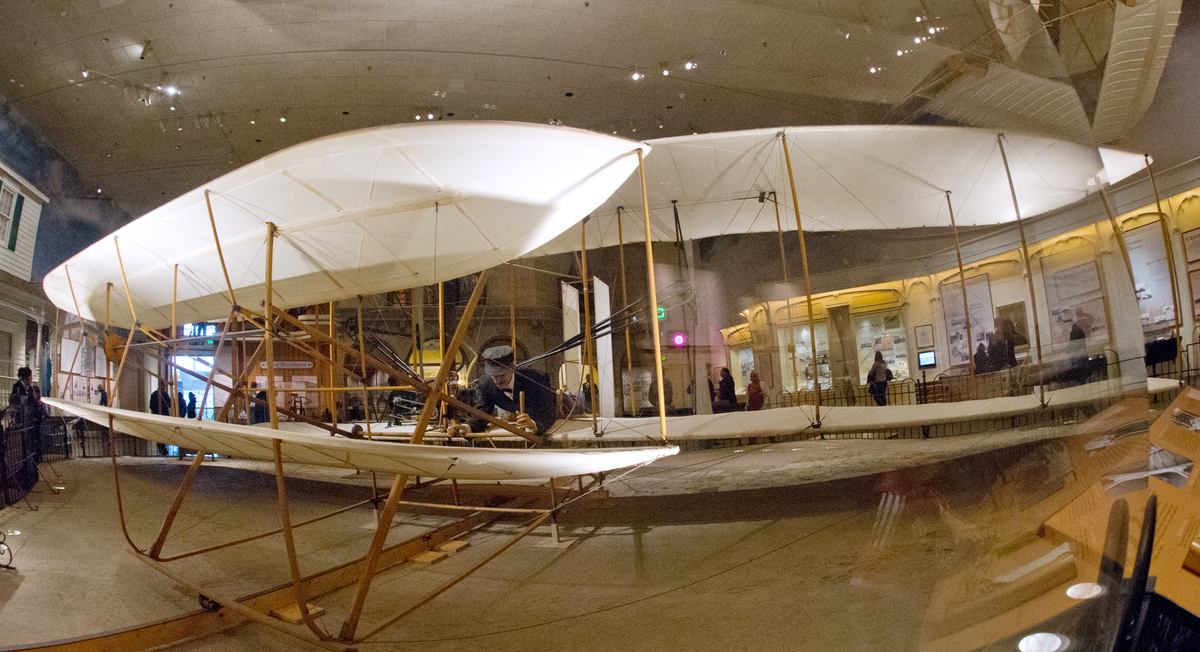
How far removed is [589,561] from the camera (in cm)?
120

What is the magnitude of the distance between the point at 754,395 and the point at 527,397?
2.19 feet

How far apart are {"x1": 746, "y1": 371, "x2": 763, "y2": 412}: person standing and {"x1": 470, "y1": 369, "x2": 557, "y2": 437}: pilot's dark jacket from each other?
574 mm

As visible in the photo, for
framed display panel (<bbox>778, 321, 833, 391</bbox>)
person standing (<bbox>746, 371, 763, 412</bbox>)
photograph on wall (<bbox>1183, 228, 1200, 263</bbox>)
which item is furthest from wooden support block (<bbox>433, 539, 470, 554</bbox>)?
photograph on wall (<bbox>1183, 228, 1200, 263</bbox>)

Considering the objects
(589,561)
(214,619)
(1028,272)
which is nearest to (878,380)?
(1028,272)

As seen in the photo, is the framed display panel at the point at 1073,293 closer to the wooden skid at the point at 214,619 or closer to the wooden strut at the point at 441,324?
the wooden strut at the point at 441,324

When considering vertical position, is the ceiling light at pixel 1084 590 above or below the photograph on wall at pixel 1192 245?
below

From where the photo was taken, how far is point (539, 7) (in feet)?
3.03

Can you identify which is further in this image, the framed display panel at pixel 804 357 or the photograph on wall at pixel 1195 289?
the framed display panel at pixel 804 357

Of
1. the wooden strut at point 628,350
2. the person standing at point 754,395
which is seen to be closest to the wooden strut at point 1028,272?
the person standing at point 754,395

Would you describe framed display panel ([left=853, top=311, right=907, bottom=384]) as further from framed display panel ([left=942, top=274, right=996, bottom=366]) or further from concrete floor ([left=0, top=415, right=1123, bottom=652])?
concrete floor ([left=0, top=415, right=1123, bottom=652])

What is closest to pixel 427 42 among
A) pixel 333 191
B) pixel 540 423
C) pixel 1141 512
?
pixel 333 191

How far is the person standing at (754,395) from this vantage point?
143 centimetres

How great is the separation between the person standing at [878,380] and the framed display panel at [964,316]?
0.14m

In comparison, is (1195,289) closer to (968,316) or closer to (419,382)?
(968,316)
